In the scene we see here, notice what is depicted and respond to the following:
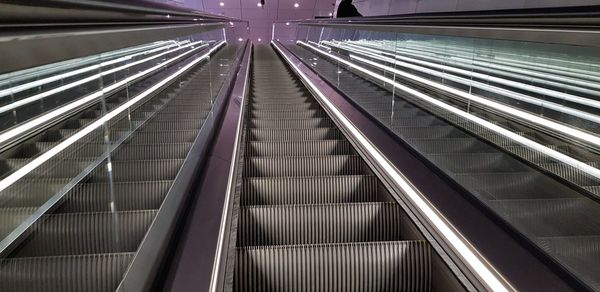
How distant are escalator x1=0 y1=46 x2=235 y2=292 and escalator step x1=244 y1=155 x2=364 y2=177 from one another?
3.92ft

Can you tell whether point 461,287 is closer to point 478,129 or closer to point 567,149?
point 567,149

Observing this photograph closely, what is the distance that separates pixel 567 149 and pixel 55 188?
85.5 inches

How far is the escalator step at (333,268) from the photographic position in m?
2.44

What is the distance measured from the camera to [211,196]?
2557 millimetres

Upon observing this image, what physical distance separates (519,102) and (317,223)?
1.62m

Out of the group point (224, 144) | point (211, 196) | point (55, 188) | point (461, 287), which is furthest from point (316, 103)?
point (55, 188)

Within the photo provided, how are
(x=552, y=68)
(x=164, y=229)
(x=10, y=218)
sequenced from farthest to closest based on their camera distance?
(x=552, y=68), (x=164, y=229), (x=10, y=218)

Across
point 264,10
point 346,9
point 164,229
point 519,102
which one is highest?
point 264,10

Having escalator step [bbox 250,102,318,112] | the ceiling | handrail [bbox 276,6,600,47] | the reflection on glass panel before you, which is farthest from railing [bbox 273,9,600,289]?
the ceiling

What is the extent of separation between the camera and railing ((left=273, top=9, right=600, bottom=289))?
5.93 feet

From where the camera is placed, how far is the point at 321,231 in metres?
2.99

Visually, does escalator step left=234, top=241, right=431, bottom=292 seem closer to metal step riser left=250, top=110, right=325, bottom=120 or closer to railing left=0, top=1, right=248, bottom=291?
railing left=0, top=1, right=248, bottom=291

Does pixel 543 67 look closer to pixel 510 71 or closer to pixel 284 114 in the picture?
pixel 510 71

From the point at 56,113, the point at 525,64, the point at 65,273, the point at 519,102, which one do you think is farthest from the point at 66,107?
the point at 525,64
